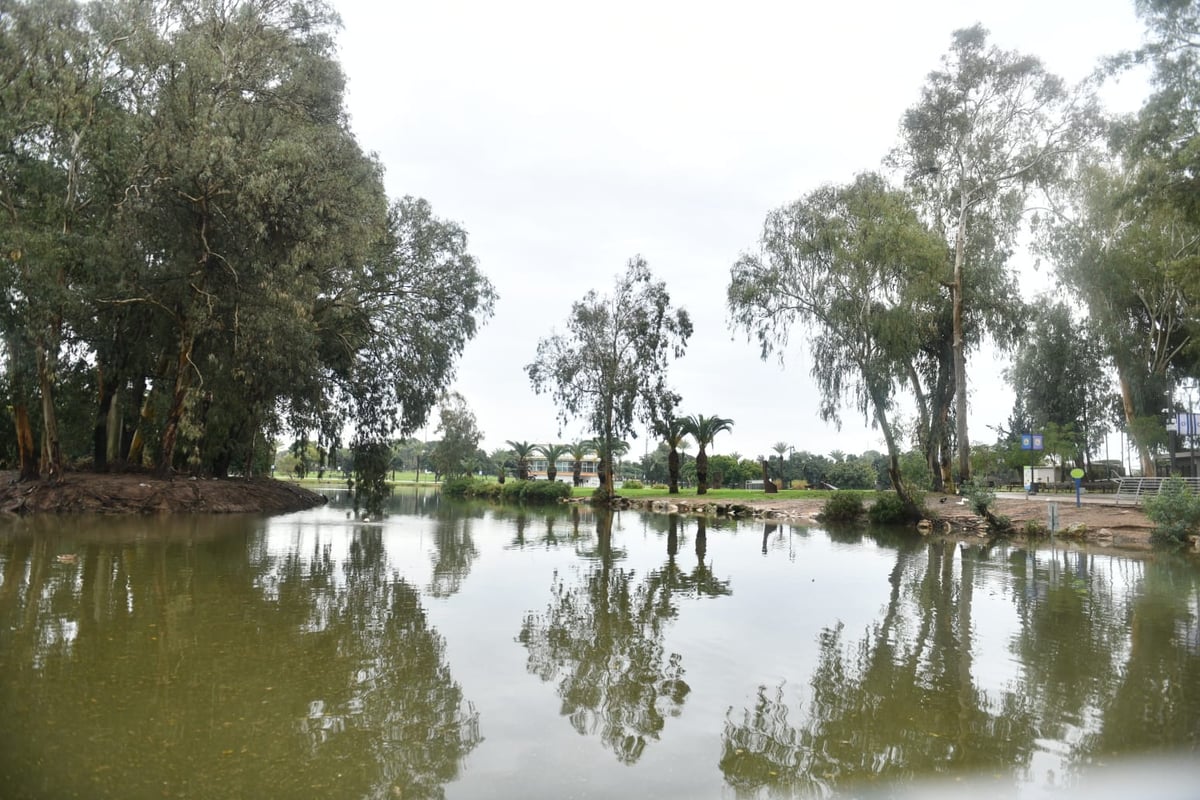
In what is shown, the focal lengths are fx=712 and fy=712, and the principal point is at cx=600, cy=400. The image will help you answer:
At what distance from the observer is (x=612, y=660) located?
6996mm

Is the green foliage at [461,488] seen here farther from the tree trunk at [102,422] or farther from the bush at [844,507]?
the bush at [844,507]

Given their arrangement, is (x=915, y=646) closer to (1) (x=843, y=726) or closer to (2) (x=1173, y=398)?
(1) (x=843, y=726)

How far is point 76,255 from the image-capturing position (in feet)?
68.2

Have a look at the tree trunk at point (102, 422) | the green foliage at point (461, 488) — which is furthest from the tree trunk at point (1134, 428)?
the tree trunk at point (102, 422)

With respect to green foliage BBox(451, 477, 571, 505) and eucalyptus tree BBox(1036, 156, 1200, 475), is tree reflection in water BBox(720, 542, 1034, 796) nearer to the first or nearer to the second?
eucalyptus tree BBox(1036, 156, 1200, 475)

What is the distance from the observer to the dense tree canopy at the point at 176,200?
67.6ft

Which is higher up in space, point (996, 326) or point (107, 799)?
point (996, 326)

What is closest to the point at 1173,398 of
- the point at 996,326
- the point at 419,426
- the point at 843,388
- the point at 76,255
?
the point at 996,326

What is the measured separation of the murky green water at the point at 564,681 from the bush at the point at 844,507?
16.5 metres

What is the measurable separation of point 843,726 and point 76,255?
24035 millimetres

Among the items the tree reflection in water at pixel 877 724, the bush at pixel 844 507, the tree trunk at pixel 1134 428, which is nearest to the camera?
the tree reflection in water at pixel 877 724

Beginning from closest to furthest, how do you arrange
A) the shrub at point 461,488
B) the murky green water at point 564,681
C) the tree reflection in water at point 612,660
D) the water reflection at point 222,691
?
1. the water reflection at point 222,691
2. the murky green water at point 564,681
3. the tree reflection in water at point 612,660
4. the shrub at point 461,488

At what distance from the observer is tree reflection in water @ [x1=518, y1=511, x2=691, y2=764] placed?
206 inches

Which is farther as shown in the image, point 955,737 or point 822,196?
point 822,196
